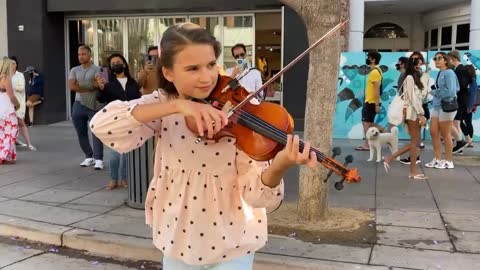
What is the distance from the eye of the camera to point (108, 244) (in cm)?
502

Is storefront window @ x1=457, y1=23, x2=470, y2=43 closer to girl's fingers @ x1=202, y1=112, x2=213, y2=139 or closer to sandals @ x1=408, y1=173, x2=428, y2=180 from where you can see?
sandals @ x1=408, y1=173, x2=428, y2=180

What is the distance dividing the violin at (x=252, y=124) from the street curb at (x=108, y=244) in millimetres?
2424

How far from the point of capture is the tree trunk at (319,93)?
5250 millimetres

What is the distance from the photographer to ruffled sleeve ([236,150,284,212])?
2102mm

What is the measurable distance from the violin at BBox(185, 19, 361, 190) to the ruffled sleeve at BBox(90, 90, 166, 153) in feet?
0.66

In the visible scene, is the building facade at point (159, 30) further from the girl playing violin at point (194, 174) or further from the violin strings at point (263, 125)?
the violin strings at point (263, 125)

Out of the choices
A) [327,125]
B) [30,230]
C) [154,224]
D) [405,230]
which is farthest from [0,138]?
[154,224]

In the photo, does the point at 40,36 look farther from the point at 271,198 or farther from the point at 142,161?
the point at 271,198

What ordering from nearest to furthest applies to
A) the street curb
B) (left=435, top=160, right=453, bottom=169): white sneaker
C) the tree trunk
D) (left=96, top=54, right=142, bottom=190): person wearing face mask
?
the street curb
the tree trunk
(left=96, top=54, right=142, bottom=190): person wearing face mask
(left=435, top=160, right=453, bottom=169): white sneaker

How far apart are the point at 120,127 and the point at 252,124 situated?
524 millimetres

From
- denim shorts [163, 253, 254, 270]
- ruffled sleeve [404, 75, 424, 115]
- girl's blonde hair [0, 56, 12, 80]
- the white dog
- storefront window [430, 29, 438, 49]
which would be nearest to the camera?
denim shorts [163, 253, 254, 270]

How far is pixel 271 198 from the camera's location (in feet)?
6.97

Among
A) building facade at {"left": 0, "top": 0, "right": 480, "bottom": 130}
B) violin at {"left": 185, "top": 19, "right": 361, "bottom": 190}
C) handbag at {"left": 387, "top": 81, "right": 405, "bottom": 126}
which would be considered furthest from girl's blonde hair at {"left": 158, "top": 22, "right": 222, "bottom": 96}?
building facade at {"left": 0, "top": 0, "right": 480, "bottom": 130}

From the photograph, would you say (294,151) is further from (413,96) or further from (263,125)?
(413,96)
